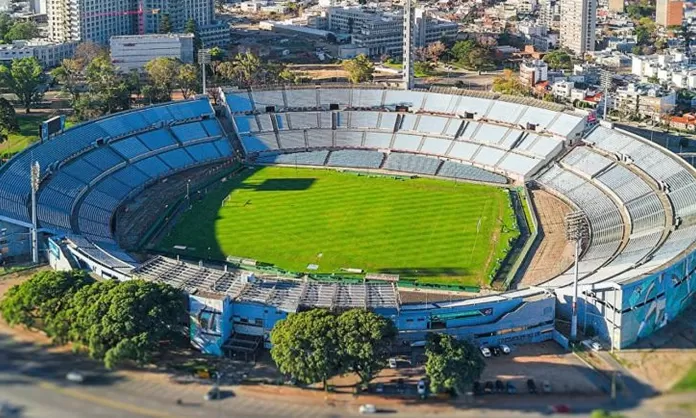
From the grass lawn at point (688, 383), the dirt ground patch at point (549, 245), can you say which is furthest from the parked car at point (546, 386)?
the grass lawn at point (688, 383)

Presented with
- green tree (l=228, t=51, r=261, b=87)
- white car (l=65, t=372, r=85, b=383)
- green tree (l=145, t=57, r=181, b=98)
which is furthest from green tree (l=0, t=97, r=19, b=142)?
white car (l=65, t=372, r=85, b=383)

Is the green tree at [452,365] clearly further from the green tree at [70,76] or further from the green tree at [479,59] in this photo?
the green tree at [479,59]

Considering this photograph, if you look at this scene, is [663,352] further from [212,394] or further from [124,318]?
[124,318]

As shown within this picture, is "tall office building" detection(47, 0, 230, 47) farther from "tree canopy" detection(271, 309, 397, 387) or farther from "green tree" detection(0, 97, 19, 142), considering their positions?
"tree canopy" detection(271, 309, 397, 387)

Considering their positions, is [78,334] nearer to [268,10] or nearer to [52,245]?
[52,245]

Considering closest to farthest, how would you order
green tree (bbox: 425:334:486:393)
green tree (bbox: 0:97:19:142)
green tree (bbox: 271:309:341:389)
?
green tree (bbox: 425:334:486:393)
green tree (bbox: 271:309:341:389)
green tree (bbox: 0:97:19:142)

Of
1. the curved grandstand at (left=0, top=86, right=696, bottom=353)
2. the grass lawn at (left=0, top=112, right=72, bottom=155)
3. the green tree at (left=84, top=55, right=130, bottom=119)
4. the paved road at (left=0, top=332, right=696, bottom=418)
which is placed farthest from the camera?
the green tree at (left=84, top=55, right=130, bottom=119)

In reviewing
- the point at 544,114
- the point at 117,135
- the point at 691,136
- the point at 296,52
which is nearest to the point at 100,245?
the point at 117,135

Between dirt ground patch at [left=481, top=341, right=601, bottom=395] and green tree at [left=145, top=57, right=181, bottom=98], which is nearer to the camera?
dirt ground patch at [left=481, top=341, right=601, bottom=395]
